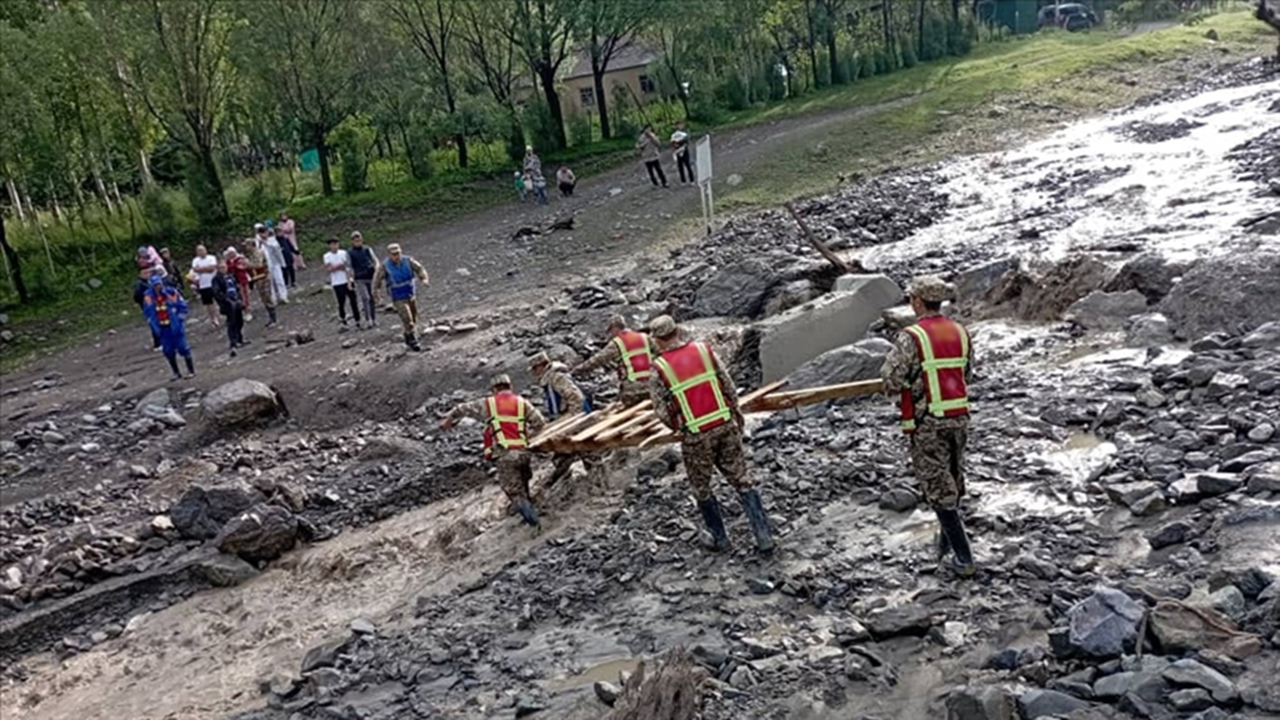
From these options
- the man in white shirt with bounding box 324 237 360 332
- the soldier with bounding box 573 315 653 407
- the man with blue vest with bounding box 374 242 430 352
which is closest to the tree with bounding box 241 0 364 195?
the man in white shirt with bounding box 324 237 360 332

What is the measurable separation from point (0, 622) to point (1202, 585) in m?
10.8

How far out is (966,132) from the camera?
26.1 metres

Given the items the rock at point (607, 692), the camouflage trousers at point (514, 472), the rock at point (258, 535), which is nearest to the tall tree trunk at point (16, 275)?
the rock at point (258, 535)

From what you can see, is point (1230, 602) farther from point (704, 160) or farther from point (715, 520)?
point (704, 160)

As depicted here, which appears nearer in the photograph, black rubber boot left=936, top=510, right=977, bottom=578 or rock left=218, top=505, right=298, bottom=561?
black rubber boot left=936, top=510, right=977, bottom=578

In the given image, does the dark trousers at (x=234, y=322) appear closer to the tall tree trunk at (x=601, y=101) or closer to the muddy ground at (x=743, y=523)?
the muddy ground at (x=743, y=523)

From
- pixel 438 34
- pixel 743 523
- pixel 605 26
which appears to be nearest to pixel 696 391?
pixel 743 523

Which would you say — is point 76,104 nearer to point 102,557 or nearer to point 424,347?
point 424,347

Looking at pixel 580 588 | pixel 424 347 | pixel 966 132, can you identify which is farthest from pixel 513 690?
pixel 966 132

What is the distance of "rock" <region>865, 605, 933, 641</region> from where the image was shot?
19.8 ft

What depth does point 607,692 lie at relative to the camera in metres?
6.25

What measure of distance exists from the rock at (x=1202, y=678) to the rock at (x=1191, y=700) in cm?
3

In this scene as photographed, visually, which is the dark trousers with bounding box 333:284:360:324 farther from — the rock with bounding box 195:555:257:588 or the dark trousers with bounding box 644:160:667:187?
the dark trousers with bounding box 644:160:667:187

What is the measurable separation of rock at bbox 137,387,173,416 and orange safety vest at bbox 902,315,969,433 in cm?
1233
